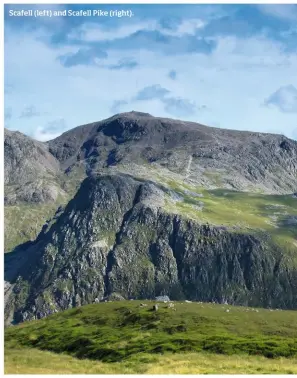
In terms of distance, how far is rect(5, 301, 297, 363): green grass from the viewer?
232 ft

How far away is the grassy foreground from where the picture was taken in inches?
2124

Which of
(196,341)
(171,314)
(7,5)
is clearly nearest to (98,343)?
(196,341)

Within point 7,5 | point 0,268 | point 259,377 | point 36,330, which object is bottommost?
point 36,330

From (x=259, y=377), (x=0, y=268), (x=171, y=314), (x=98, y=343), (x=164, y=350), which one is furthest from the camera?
(x=171, y=314)

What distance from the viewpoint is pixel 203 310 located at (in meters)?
126

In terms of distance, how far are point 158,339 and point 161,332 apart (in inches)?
698

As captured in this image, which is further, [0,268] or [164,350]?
[164,350]

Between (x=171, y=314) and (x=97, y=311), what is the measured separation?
30441mm

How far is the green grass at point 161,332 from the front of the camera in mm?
70812

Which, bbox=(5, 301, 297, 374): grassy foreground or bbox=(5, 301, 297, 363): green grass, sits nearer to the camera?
bbox=(5, 301, 297, 374): grassy foreground

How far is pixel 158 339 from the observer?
86.9 m

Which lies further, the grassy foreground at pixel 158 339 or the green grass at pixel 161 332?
the green grass at pixel 161 332

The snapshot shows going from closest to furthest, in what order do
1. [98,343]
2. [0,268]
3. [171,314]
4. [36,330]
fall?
1. [0,268]
2. [98,343]
3. [171,314]
4. [36,330]

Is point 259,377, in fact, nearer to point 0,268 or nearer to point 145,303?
point 0,268
